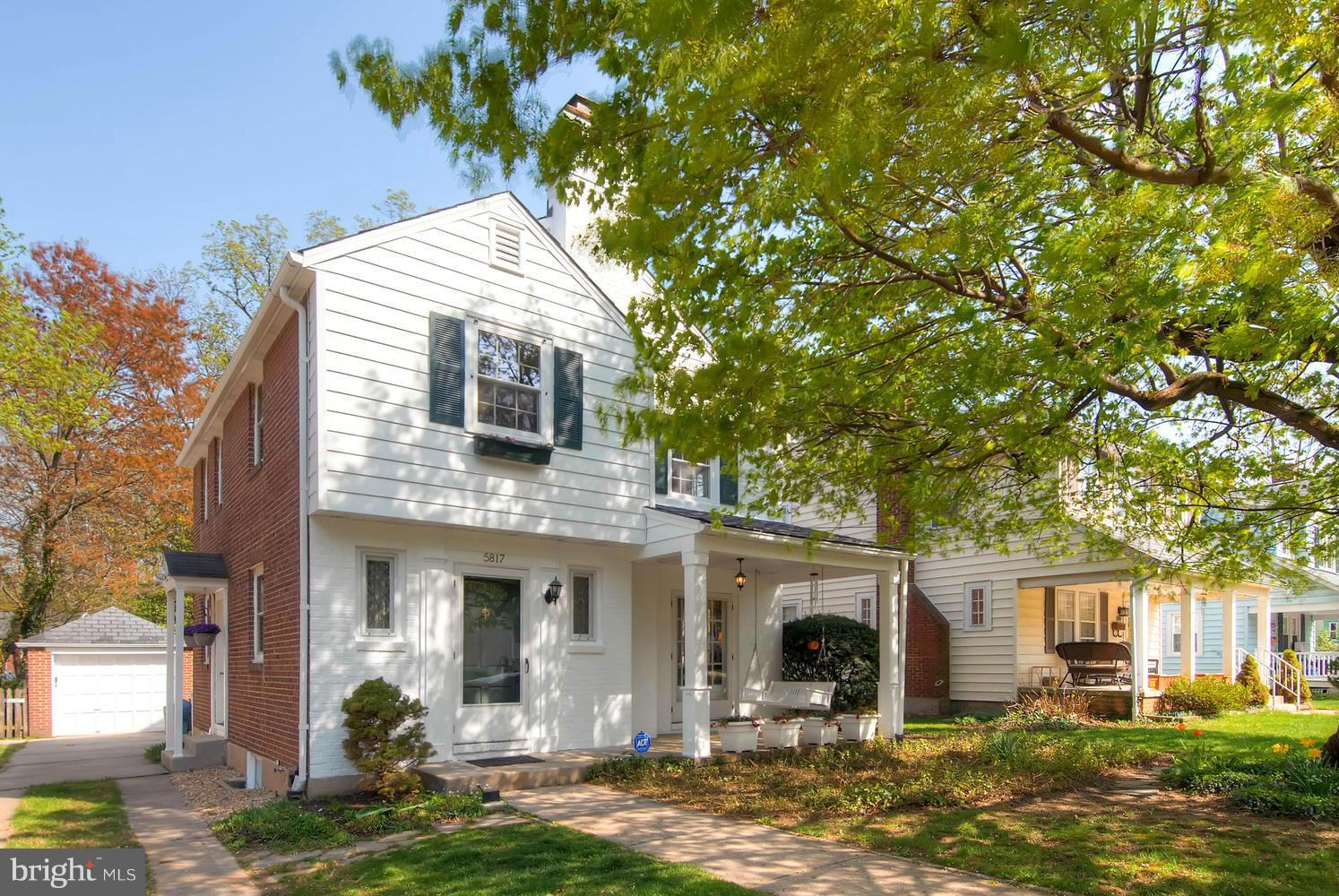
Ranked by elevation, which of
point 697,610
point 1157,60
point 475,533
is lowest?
point 697,610

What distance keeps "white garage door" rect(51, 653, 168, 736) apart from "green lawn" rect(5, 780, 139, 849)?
42.1 ft

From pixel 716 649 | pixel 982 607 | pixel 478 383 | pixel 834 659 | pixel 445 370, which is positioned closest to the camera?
pixel 445 370

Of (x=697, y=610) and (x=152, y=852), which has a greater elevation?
(x=697, y=610)

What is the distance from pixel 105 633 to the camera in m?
24.9

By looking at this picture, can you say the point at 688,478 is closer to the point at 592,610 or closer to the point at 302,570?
the point at 592,610

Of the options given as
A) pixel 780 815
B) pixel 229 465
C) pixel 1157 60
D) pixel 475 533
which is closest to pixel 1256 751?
pixel 780 815

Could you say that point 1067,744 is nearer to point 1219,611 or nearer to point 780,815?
point 780,815

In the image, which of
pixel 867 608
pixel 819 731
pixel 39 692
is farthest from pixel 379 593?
pixel 39 692

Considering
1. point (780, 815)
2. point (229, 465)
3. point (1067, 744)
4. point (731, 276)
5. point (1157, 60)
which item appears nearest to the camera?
point (1157, 60)

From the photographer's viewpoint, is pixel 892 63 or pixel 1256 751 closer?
pixel 892 63

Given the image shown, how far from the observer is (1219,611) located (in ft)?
97.3

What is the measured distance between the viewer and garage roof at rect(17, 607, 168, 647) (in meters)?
23.9

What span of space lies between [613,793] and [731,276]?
628 centimetres

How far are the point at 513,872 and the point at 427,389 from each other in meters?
6.24
